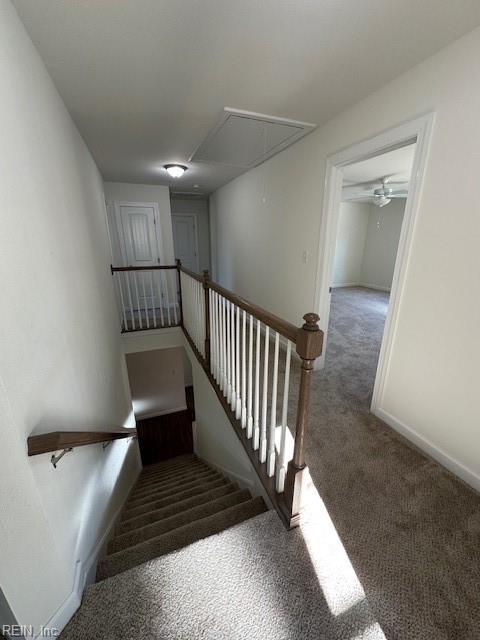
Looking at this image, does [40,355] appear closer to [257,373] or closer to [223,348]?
[257,373]

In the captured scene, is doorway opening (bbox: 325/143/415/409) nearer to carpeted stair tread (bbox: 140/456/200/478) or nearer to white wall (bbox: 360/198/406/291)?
white wall (bbox: 360/198/406/291)

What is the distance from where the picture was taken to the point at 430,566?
109 cm

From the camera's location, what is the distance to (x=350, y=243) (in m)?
7.09

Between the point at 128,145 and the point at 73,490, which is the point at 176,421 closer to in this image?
the point at 73,490

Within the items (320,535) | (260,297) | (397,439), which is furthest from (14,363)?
(260,297)

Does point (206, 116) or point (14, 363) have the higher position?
point (206, 116)

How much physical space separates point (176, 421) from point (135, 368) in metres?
1.43

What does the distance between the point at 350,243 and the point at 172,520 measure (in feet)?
24.1

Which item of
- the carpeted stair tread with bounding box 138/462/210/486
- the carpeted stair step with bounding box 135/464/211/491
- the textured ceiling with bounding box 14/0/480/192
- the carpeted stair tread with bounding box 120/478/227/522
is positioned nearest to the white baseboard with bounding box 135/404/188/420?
the carpeted stair tread with bounding box 138/462/210/486

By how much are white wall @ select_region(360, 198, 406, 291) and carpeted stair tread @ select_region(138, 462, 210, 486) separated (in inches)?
233

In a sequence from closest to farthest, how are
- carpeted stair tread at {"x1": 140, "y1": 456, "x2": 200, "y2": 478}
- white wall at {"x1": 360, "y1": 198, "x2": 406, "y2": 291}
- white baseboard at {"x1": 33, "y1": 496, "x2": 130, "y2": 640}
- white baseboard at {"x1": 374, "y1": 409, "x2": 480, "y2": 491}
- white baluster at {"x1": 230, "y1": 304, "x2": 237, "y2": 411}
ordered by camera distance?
white baseboard at {"x1": 33, "y1": 496, "x2": 130, "y2": 640} < white baseboard at {"x1": 374, "y1": 409, "x2": 480, "y2": 491} < white baluster at {"x1": 230, "y1": 304, "x2": 237, "y2": 411} < carpeted stair tread at {"x1": 140, "y1": 456, "x2": 200, "y2": 478} < white wall at {"x1": 360, "y1": 198, "x2": 406, "y2": 291}

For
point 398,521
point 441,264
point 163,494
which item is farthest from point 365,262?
point 163,494

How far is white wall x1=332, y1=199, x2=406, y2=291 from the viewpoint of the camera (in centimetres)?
653

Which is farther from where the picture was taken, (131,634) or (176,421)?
(176,421)
